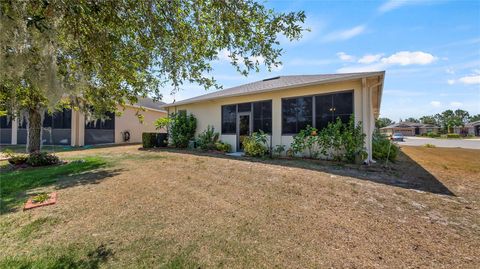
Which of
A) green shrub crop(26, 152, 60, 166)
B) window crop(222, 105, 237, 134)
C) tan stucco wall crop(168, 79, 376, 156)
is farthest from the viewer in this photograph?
window crop(222, 105, 237, 134)

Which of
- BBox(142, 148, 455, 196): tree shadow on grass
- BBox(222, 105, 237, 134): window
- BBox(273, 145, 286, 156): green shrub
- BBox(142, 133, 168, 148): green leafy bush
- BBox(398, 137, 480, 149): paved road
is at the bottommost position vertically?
BBox(142, 148, 455, 196): tree shadow on grass

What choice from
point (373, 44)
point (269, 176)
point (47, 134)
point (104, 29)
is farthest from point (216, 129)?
point (47, 134)

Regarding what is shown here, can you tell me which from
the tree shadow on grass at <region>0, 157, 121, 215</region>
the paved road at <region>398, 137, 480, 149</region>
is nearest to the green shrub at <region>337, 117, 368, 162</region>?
the tree shadow on grass at <region>0, 157, 121, 215</region>

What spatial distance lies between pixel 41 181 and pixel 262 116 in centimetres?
806

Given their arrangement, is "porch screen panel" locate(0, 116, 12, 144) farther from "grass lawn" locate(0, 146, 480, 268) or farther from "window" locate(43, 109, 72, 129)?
"grass lawn" locate(0, 146, 480, 268)

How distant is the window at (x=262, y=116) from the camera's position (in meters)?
10.3

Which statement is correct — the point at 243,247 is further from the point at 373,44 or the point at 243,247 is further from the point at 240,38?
the point at 373,44

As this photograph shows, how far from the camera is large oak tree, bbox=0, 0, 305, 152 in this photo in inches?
108

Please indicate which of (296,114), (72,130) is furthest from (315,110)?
(72,130)

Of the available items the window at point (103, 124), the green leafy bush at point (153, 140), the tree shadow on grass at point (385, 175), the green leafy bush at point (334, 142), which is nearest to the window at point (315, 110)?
the green leafy bush at point (334, 142)

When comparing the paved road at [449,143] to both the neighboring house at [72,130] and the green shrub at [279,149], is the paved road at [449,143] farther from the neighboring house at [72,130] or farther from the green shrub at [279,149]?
the neighboring house at [72,130]

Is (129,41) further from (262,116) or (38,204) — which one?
(262,116)

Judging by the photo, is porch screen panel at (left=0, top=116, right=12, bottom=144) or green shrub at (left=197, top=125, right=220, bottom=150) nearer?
green shrub at (left=197, top=125, right=220, bottom=150)

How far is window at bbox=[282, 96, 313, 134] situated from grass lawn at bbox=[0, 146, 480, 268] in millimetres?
A: 3838
